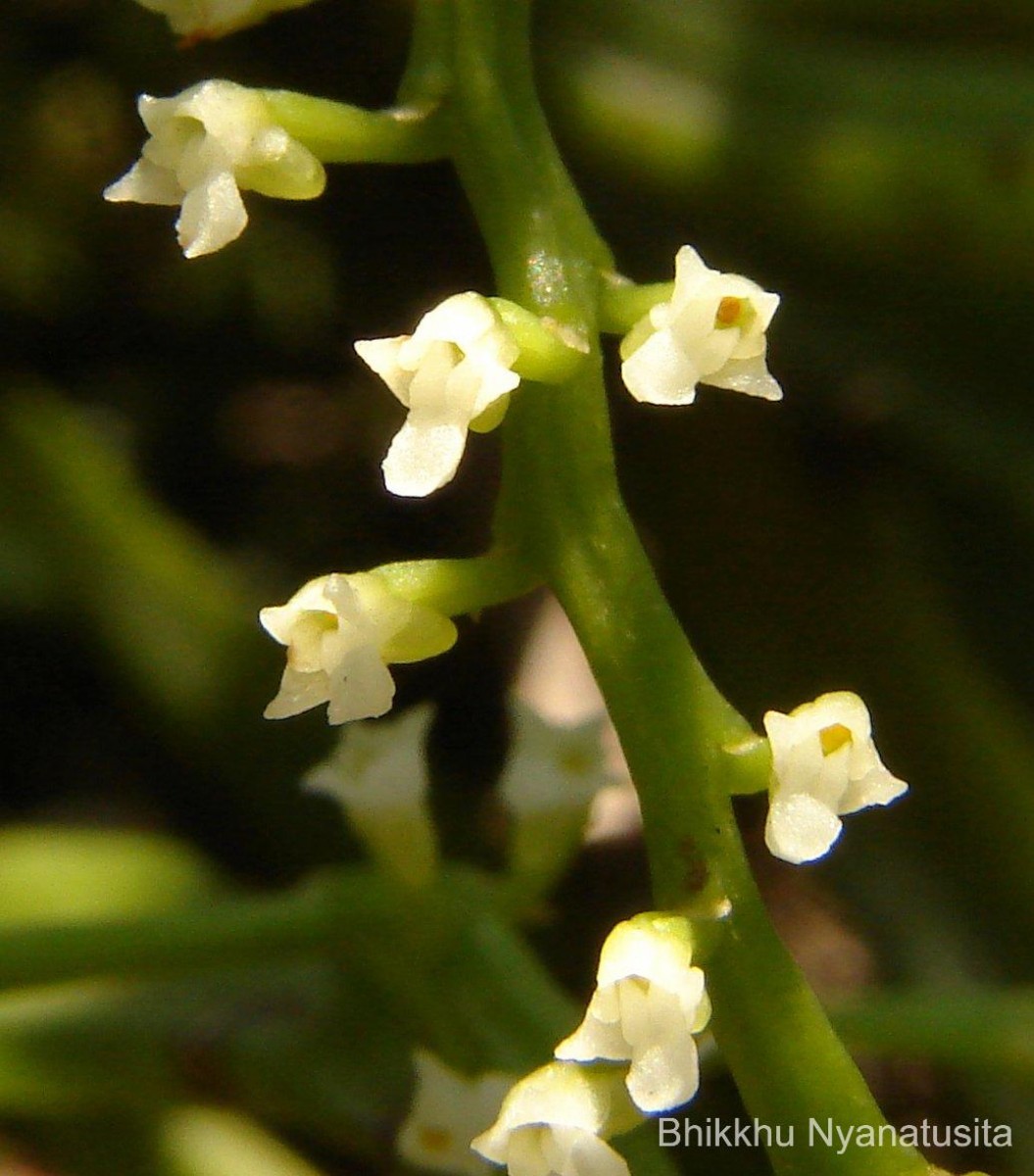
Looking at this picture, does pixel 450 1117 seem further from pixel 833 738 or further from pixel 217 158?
pixel 217 158

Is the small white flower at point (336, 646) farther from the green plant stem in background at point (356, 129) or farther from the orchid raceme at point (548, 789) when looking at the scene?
the orchid raceme at point (548, 789)

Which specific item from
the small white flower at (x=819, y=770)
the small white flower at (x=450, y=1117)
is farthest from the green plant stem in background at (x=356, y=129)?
the small white flower at (x=450, y=1117)

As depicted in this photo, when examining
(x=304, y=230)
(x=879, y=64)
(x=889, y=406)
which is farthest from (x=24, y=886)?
(x=879, y=64)

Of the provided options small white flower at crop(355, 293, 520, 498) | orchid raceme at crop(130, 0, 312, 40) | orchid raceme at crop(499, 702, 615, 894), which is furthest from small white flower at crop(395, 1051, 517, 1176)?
orchid raceme at crop(130, 0, 312, 40)

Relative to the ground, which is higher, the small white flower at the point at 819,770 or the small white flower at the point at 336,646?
the small white flower at the point at 336,646

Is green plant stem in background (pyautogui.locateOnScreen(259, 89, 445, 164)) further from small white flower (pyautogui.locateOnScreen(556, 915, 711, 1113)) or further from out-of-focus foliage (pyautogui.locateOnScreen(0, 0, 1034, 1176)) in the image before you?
out-of-focus foliage (pyautogui.locateOnScreen(0, 0, 1034, 1176))

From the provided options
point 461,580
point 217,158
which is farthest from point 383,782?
point 217,158

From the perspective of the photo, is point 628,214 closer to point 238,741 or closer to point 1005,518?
point 1005,518
